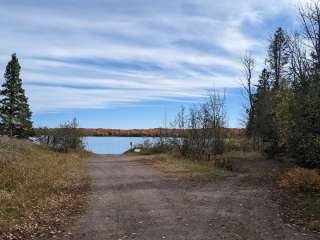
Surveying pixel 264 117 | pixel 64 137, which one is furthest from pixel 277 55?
pixel 64 137

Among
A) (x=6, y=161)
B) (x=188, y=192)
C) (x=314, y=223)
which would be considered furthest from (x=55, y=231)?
(x=6, y=161)

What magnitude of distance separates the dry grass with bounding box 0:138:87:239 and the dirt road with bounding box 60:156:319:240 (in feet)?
2.47

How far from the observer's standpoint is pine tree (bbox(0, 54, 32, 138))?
158 feet

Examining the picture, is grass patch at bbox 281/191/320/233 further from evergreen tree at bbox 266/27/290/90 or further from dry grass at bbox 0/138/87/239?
evergreen tree at bbox 266/27/290/90

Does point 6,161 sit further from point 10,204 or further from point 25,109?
point 25,109

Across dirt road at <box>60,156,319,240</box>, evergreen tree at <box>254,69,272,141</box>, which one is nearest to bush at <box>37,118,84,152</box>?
evergreen tree at <box>254,69,272,141</box>

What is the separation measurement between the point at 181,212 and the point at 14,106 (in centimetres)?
3977

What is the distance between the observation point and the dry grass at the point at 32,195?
35.5ft

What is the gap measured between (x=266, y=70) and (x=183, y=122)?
11.9 meters

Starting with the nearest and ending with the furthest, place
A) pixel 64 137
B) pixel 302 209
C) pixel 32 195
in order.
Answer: pixel 302 209 < pixel 32 195 < pixel 64 137

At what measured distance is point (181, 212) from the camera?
12219 millimetres

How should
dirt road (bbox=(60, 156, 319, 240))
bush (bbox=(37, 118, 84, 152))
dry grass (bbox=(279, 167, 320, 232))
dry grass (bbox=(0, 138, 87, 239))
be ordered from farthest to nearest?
1. bush (bbox=(37, 118, 84, 152))
2. dry grass (bbox=(279, 167, 320, 232))
3. dry grass (bbox=(0, 138, 87, 239))
4. dirt road (bbox=(60, 156, 319, 240))

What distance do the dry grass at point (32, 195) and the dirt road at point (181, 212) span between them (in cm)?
75

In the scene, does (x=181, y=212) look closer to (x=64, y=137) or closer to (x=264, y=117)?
(x=264, y=117)
